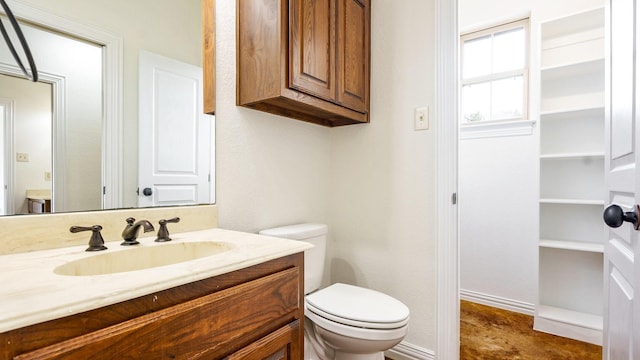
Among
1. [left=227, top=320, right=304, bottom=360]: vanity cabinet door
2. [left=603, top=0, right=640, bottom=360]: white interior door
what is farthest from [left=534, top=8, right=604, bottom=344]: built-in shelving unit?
[left=227, top=320, right=304, bottom=360]: vanity cabinet door

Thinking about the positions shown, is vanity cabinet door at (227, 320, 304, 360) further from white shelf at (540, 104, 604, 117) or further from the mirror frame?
white shelf at (540, 104, 604, 117)

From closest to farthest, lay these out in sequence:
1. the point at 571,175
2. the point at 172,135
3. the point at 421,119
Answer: the point at 172,135 → the point at 421,119 → the point at 571,175

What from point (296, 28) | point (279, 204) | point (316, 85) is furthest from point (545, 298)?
point (296, 28)

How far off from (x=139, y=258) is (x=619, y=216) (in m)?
1.27

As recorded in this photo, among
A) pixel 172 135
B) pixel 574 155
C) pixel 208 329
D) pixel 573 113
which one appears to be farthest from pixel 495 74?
pixel 208 329

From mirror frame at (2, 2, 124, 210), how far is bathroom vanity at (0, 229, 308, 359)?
240 mm

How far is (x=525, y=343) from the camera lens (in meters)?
1.81

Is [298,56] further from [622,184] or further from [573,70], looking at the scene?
[573,70]

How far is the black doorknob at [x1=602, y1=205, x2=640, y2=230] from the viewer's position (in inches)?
24.1

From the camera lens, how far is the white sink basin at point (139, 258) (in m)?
0.78

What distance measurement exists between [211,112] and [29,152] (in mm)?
609

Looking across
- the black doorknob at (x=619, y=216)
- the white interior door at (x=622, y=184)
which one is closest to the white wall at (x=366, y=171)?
the white interior door at (x=622, y=184)

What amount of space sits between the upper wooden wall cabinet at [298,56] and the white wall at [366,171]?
89mm

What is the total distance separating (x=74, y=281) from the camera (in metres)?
0.59
